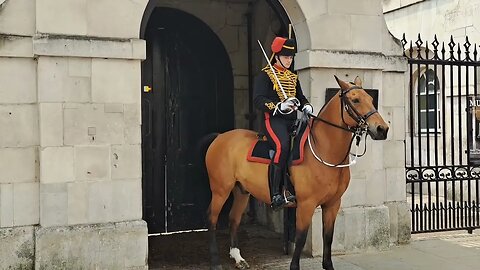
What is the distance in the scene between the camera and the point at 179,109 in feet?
29.8

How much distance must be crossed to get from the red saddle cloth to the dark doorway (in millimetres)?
2679

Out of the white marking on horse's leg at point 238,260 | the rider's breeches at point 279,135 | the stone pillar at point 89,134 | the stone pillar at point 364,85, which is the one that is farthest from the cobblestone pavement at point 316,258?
the rider's breeches at point 279,135

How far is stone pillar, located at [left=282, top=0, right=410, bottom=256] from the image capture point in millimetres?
7125

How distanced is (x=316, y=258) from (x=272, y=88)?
2458 millimetres

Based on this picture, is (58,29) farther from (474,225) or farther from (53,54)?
(474,225)

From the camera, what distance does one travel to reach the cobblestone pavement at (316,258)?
6.64 metres

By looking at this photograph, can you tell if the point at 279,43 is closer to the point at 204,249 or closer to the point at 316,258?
the point at 316,258

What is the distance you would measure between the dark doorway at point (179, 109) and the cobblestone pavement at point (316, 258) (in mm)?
633

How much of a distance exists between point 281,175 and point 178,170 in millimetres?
3712

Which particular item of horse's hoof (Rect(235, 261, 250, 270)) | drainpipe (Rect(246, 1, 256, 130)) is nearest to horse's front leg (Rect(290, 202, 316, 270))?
horse's hoof (Rect(235, 261, 250, 270))

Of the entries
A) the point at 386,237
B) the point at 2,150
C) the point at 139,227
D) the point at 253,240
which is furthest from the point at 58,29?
the point at 386,237

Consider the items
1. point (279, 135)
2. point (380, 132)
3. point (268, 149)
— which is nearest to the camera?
point (380, 132)

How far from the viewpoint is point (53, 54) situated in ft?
19.2

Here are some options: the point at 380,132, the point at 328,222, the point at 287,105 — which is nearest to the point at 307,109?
Answer: the point at 287,105
